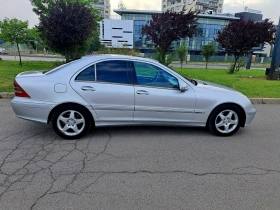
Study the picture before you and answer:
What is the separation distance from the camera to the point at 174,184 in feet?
8.54

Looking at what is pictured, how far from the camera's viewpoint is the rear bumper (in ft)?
11.9

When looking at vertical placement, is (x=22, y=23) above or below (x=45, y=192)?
above

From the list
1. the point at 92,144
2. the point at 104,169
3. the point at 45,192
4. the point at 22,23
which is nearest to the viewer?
the point at 45,192

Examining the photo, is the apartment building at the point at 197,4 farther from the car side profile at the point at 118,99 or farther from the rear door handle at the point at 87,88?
the rear door handle at the point at 87,88

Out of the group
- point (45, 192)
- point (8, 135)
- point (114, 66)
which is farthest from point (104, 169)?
point (8, 135)

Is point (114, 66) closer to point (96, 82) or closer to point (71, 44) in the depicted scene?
point (96, 82)

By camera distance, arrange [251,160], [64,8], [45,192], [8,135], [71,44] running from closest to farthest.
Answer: [45,192] → [251,160] → [8,135] → [64,8] → [71,44]

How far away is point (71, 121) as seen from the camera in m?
3.74

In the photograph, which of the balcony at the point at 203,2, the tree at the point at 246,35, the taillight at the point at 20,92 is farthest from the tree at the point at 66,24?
the balcony at the point at 203,2

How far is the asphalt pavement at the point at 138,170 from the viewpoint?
2.29 metres

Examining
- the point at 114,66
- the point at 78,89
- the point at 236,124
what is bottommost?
the point at 236,124

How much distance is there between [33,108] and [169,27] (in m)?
10.3

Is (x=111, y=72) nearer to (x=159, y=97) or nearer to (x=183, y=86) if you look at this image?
(x=159, y=97)

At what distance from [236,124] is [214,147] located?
866mm
